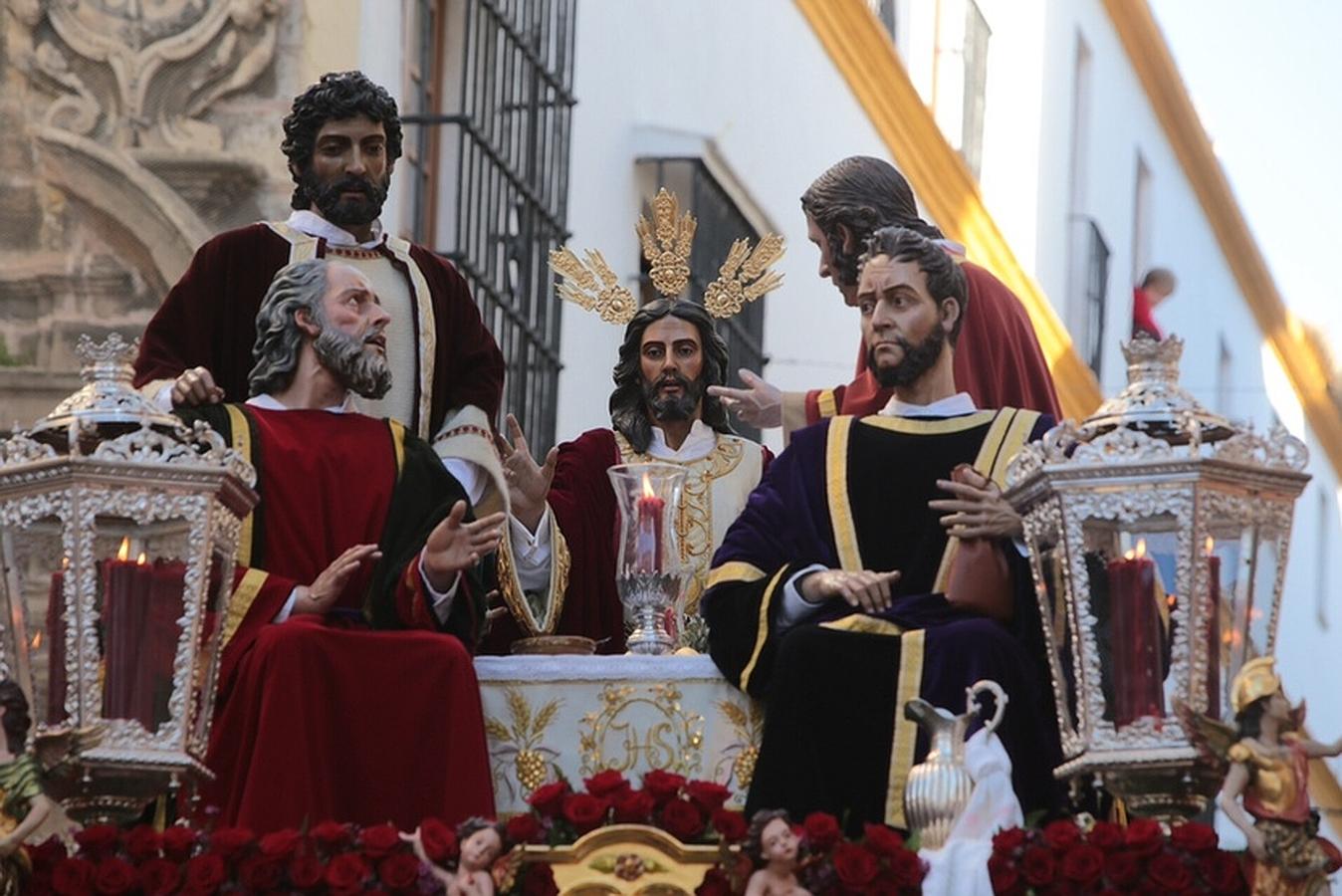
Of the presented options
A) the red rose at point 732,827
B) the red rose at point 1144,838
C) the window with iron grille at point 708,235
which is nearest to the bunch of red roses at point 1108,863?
the red rose at point 1144,838

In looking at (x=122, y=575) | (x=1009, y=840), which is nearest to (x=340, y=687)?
(x=122, y=575)

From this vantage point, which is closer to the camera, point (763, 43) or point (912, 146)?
point (763, 43)

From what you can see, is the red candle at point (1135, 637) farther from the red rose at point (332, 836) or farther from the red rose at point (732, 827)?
the red rose at point (332, 836)

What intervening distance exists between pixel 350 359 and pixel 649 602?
2.63 feet

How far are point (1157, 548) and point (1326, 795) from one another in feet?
55.8

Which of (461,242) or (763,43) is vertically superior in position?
(763,43)

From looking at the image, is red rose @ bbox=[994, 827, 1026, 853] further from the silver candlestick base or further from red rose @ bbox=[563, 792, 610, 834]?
the silver candlestick base

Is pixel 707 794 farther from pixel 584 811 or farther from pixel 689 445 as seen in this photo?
pixel 689 445

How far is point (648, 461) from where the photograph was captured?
10.9 m

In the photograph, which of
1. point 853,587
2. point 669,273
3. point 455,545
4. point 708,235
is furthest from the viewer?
point 708,235

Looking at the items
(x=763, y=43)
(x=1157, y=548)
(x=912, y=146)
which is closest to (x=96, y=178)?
(x=1157, y=548)

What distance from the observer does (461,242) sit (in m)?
13.4

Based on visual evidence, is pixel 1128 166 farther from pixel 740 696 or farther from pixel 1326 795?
pixel 740 696

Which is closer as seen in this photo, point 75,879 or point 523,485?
point 75,879
